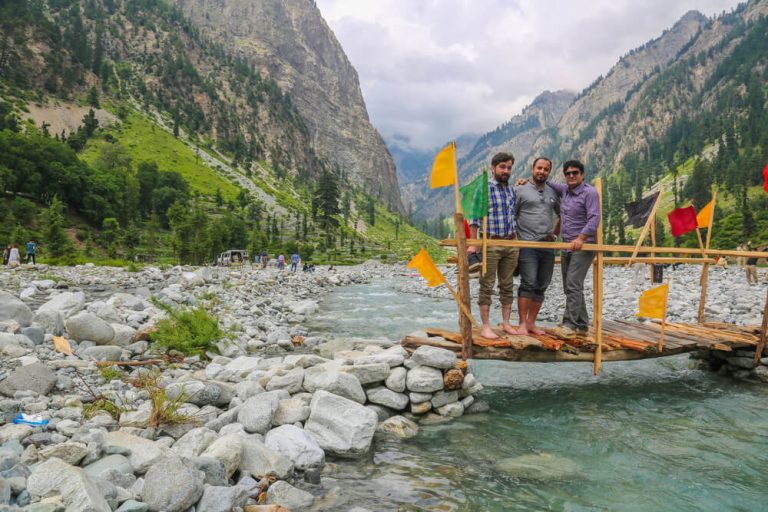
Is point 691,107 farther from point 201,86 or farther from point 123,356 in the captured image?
point 123,356

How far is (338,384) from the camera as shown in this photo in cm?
640

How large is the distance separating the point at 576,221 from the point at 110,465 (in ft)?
23.6

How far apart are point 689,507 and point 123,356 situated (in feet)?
28.2

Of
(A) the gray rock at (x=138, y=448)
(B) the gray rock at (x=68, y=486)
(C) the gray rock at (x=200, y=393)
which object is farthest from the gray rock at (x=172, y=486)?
(C) the gray rock at (x=200, y=393)

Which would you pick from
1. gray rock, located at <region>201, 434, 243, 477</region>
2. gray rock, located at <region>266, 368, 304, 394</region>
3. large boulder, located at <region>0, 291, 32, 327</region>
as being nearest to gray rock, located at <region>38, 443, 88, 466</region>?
gray rock, located at <region>201, 434, 243, 477</region>

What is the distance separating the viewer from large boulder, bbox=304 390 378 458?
5324mm

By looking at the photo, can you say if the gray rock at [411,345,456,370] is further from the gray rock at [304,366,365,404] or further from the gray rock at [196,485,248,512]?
the gray rock at [196,485,248,512]

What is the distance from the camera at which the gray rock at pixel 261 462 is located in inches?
178

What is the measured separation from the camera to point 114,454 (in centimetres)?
411

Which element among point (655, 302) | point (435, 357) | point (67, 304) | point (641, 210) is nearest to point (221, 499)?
point (435, 357)

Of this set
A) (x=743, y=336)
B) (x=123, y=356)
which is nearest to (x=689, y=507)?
(x=743, y=336)

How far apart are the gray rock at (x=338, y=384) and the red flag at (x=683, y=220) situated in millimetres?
7310

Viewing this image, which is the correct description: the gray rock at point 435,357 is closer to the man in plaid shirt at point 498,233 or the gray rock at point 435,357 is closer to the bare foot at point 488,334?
the bare foot at point 488,334

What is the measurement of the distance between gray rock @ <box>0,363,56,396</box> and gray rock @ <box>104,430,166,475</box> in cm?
204
